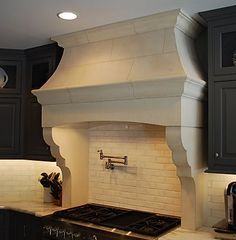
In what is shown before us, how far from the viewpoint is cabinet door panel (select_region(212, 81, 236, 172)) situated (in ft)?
7.83

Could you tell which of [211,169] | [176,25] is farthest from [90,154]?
[176,25]

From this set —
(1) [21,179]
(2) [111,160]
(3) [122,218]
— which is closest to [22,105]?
(1) [21,179]

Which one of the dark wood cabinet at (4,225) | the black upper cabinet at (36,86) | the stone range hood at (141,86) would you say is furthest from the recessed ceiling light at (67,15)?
the dark wood cabinet at (4,225)

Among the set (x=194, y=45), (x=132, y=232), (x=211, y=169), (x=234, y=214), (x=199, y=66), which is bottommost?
(x=132, y=232)

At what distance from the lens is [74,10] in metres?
2.48

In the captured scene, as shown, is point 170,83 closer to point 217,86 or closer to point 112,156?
point 217,86

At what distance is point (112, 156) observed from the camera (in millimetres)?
3279

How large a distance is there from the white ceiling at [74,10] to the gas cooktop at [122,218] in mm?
1741

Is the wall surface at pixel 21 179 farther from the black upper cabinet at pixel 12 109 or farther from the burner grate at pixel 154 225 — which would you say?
the burner grate at pixel 154 225

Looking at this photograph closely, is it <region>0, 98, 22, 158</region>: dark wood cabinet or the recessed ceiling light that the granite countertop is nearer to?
<region>0, 98, 22, 158</region>: dark wood cabinet

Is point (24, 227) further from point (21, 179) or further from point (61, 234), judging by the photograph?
point (21, 179)

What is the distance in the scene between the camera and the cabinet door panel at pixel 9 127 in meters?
3.63

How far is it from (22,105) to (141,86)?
1.80 m

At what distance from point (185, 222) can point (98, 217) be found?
80 centimetres
